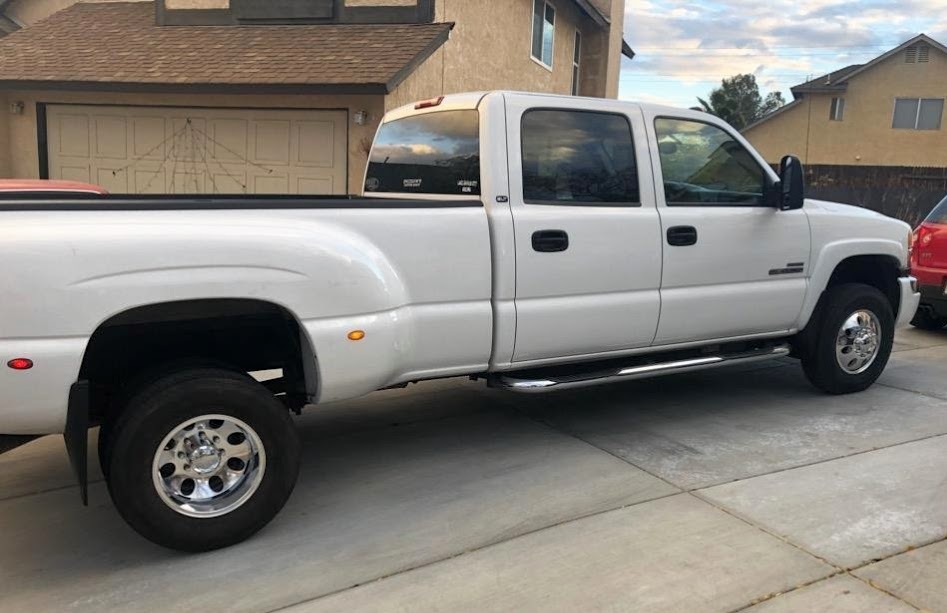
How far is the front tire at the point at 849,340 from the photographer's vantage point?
Result: 5527 millimetres

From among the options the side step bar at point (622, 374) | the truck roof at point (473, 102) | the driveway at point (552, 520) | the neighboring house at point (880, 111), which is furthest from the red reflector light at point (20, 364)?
the neighboring house at point (880, 111)

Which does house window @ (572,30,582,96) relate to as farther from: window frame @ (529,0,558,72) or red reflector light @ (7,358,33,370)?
red reflector light @ (7,358,33,370)

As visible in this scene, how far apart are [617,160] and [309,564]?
2874mm

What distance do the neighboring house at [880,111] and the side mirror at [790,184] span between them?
3164cm

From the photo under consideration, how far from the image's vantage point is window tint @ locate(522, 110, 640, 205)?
4.33m

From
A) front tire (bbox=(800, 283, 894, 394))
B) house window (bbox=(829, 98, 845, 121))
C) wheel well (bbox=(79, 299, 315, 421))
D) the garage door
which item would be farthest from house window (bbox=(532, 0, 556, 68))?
house window (bbox=(829, 98, 845, 121))

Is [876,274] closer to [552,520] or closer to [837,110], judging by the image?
[552,520]

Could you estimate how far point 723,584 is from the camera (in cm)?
310

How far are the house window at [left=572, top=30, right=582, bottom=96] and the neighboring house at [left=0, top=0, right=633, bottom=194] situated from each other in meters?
5.69

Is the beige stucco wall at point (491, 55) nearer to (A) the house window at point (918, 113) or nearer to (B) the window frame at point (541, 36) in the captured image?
(B) the window frame at point (541, 36)

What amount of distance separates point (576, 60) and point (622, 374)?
636 inches

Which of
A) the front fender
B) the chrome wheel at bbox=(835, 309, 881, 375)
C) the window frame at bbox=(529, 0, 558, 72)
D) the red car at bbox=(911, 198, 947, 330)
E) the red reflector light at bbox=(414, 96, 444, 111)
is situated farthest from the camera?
the window frame at bbox=(529, 0, 558, 72)

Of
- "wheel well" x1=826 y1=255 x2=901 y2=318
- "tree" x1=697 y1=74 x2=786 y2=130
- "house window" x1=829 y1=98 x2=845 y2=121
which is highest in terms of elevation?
"tree" x1=697 y1=74 x2=786 y2=130

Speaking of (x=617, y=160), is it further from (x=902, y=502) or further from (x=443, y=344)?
(x=902, y=502)
